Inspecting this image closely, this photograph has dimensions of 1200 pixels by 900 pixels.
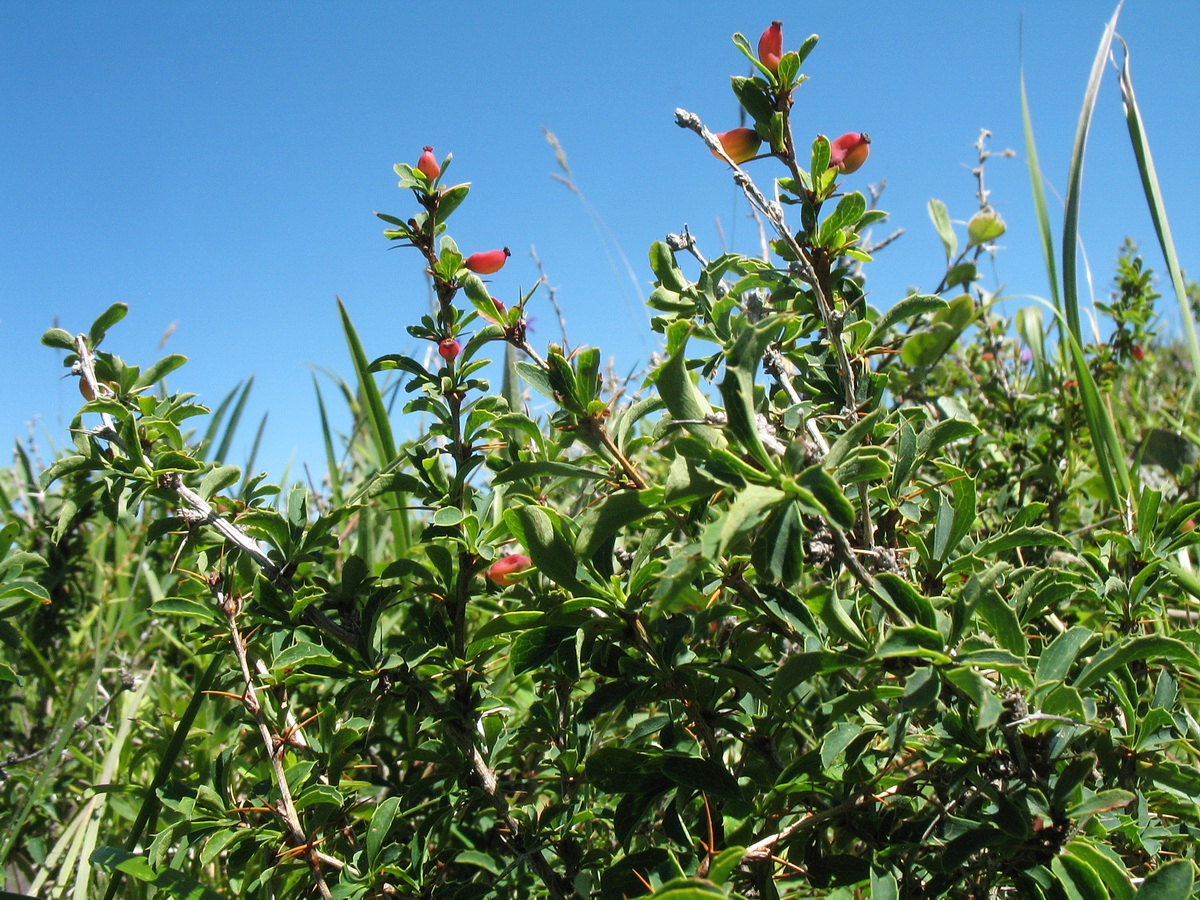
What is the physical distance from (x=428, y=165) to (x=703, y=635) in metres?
0.89

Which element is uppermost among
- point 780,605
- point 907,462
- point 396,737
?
point 907,462

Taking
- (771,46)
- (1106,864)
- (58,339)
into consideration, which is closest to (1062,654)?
(1106,864)

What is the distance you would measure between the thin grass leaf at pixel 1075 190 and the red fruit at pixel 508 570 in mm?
1063

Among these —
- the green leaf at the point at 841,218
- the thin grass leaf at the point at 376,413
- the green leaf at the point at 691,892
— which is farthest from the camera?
the thin grass leaf at the point at 376,413

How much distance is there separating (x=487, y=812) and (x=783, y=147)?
1.15m

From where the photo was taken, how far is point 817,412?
4.01ft

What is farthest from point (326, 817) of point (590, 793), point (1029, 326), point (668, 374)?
point (1029, 326)

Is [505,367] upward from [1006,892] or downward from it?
upward

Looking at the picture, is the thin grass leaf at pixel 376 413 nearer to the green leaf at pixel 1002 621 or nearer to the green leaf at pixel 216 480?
the green leaf at pixel 216 480

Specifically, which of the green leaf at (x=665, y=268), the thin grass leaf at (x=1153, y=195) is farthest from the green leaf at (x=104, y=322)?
the thin grass leaf at (x=1153, y=195)

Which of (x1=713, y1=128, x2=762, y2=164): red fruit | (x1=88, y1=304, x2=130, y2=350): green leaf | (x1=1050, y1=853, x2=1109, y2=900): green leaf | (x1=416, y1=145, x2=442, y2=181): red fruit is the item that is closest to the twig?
(x1=88, y1=304, x2=130, y2=350): green leaf

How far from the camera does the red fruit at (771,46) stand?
1122 mm

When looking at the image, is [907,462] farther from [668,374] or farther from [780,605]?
[668,374]

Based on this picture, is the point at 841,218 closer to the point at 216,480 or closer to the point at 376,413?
the point at 216,480
